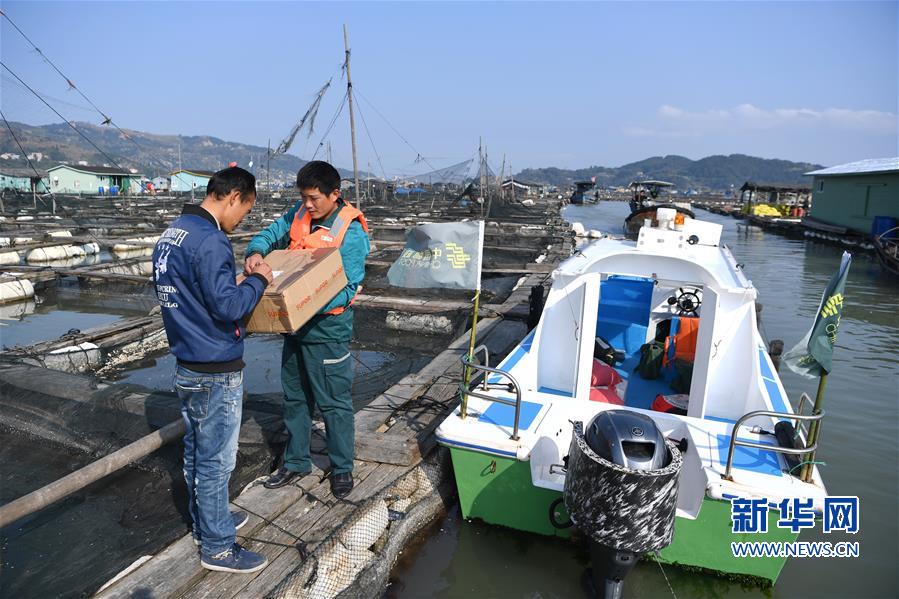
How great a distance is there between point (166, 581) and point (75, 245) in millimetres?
22388

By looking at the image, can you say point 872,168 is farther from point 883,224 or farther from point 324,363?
point 324,363

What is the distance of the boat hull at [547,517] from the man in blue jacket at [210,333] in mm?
1785

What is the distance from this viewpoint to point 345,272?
377cm

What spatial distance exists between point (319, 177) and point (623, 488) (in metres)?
2.81

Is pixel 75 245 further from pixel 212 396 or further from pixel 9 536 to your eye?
pixel 212 396

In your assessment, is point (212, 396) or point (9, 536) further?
point (9, 536)

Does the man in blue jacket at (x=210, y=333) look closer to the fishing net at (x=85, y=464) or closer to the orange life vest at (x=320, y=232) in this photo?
the orange life vest at (x=320, y=232)

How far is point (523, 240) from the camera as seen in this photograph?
2450 centimetres

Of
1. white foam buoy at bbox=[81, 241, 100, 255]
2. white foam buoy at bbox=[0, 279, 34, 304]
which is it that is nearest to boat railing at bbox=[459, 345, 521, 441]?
white foam buoy at bbox=[0, 279, 34, 304]

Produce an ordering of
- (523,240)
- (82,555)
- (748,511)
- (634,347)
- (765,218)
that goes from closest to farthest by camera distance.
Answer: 1. (748,511)
2. (82,555)
3. (634,347)
4. (523,240)
5. (765,218)

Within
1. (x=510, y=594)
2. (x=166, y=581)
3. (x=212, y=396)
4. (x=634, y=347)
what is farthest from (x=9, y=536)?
(x=634, y=347)

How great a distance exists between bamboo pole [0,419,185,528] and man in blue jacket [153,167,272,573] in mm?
974

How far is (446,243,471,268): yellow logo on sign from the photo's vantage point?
4.38 m

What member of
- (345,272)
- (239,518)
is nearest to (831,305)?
(345,272)
